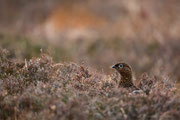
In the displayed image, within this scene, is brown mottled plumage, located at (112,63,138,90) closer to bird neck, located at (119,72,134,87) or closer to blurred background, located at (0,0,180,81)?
bird neck, located at (119,72,134,87)

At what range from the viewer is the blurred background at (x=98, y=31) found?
1608 centimetres

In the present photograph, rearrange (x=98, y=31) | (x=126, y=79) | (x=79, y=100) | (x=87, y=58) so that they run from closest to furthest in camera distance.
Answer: (x=79, y=100)
(x=126, y=79)
(x=87, y=58)
(x=98, y=31)

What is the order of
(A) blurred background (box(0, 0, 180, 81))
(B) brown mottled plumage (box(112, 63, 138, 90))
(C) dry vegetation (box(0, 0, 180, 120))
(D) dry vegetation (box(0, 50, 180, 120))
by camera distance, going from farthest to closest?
(A) blurred background (box(0, 0, 180, 81)) < (B) brown mottled plumage (box(112, 63, 138, 90)) < (C) dry vegetation (box(0, 0, 180, 120)) < (D) dry vegetation (box(0, 50, 180, 120))

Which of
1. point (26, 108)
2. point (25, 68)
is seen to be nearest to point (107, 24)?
point (25, 68)

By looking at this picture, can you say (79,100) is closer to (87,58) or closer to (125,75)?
(125,75)

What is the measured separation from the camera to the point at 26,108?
5473mm

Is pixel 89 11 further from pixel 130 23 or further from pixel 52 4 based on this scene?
pixel 130 23

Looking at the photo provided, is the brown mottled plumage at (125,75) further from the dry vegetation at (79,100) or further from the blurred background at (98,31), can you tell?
the blurred background at (98,31)

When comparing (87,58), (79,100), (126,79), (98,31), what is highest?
(98,31)

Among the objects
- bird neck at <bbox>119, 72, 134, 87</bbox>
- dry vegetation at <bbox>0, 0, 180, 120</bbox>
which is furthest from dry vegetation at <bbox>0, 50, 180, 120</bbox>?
bird neck at <bbox>119, 72, 134, 87</bbox>

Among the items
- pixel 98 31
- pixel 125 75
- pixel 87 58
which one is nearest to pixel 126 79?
pixel 125 75

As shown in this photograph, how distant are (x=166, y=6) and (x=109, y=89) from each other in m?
15.3

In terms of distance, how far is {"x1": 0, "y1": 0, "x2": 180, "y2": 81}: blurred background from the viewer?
1608 cm

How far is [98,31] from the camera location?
70.4 ft
